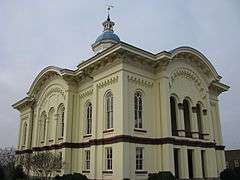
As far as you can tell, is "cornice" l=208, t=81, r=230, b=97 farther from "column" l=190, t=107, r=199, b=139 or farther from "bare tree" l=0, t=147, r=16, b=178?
"bare tree" l=0, t=147, r=16, b=178

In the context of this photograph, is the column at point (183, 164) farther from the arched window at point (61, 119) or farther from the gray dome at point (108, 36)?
the gray dome at point (108, 36)

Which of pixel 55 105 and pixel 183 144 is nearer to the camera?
pixel 183 144

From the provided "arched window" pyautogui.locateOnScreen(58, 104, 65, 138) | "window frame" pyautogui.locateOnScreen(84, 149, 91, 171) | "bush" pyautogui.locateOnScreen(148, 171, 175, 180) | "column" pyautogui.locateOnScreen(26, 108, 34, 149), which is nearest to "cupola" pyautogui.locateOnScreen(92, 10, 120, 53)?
"arched window" pyautogui.locateOnScreen(58, 104, 65, 138)

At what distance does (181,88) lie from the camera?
27.2 metres

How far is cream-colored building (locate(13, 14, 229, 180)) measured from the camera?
76.3 ft

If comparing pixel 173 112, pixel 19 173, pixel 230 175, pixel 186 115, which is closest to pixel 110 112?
pixel 173 112

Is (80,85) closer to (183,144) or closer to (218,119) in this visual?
(183,144)

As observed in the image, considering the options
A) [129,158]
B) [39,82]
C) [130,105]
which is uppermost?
[39,82]

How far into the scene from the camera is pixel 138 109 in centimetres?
2425

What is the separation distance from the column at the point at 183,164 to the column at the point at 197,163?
1611mm

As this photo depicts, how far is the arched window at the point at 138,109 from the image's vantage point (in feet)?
78.8

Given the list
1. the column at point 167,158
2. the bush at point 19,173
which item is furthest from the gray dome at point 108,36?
the bush at point 19,173

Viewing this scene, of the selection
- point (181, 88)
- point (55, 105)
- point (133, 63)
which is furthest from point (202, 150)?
point (55, 105)

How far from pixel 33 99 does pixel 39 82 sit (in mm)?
2536
